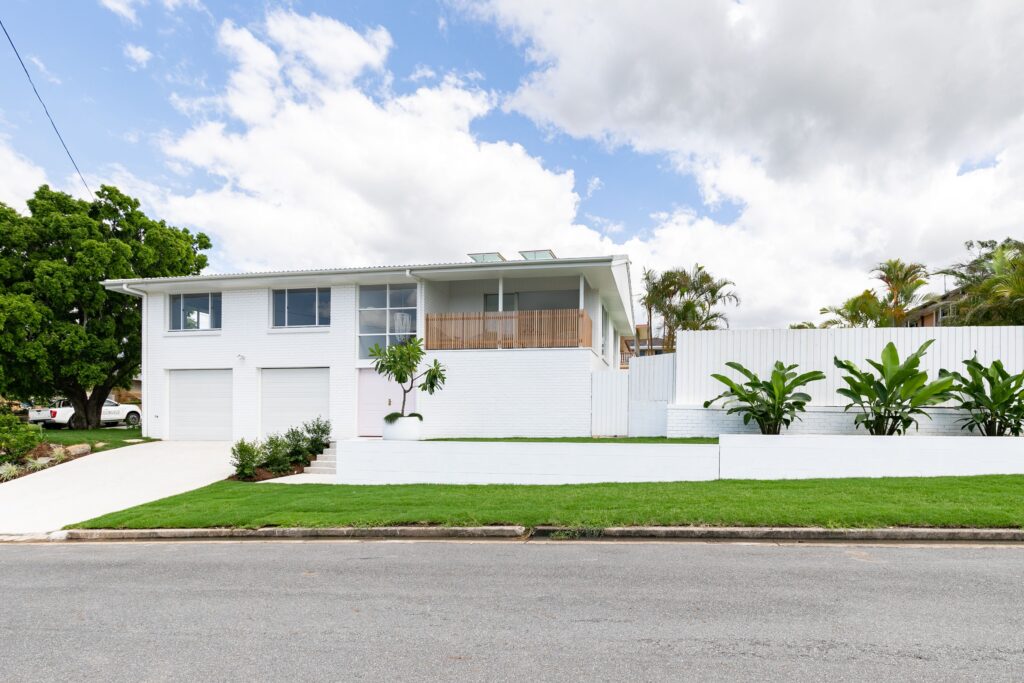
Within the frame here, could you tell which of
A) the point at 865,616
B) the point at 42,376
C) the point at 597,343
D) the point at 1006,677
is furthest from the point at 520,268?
the point at 42,376

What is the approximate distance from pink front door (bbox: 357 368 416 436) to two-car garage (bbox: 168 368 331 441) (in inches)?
45.7

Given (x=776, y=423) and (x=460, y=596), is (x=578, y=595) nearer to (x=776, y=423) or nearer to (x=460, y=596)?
(x=460, y=596)

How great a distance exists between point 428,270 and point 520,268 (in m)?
2.71

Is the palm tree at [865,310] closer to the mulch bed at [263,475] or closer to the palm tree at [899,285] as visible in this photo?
the palm tree at [899,285]

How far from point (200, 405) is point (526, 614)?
57.6 feet

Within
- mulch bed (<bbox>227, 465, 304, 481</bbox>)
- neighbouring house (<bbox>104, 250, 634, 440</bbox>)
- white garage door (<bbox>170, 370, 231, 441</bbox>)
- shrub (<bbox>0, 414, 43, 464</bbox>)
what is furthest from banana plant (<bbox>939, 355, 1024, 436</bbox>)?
shrub (<bbox>0, 414, 43, 464</bbox>)

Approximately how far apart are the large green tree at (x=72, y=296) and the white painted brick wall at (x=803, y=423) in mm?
19202

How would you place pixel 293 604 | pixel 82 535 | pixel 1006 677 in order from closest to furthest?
pixel 1006 677
pixel 293 604
pixel 82 535

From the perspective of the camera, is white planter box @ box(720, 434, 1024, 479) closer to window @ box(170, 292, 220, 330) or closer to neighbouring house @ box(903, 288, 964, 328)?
window @ box(170, 292, 220, 330)

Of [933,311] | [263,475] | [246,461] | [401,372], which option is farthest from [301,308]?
[933,311]

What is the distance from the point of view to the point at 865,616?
4.70m

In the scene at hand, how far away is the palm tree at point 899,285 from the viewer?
25.9 m

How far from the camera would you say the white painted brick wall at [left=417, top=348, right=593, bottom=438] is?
1591cm

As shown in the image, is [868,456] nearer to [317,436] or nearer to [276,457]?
[276,457]
